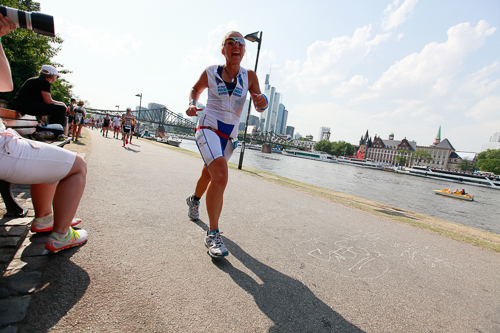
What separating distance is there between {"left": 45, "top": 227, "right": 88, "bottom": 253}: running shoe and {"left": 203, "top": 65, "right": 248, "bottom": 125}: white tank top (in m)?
1.59

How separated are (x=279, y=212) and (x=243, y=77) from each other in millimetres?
2248

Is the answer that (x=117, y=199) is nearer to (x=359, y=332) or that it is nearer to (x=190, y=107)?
(x=190, y=107)

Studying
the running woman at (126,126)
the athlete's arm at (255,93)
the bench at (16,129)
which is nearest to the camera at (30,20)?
the bench at (16,129)

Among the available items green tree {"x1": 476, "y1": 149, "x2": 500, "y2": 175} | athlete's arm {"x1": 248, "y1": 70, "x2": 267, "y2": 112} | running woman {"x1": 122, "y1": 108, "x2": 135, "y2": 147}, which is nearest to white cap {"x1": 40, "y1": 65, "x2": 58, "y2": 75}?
athlete's arm {"x1": 248, "y1": 70, "x2": 267, "y2": 112}

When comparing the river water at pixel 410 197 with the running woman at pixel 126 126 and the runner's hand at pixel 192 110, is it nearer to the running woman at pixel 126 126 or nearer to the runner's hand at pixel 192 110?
the running woman at pixel 126 126

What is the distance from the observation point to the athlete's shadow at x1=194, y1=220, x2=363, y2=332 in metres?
1.51

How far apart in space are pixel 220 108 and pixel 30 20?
1556 millimetres

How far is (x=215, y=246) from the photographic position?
219cm

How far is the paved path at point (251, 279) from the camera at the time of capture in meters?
1.40

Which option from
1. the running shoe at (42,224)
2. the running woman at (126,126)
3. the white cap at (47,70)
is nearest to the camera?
the running shoe at (42,224)

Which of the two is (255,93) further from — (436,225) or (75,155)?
(436,225)

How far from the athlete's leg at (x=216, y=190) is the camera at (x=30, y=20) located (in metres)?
1.54

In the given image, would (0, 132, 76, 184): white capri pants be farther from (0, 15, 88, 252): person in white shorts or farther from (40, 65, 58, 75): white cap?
(40, 65, 58, 75): white cap

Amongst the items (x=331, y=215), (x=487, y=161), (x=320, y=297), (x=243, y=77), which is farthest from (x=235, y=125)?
(x=487, y=161)
